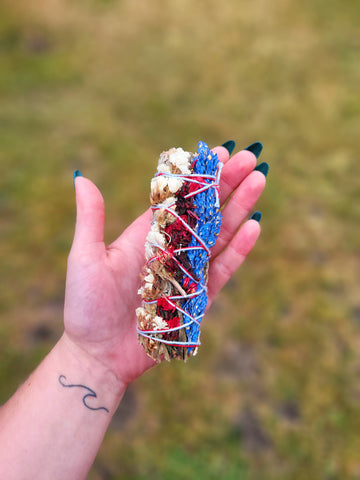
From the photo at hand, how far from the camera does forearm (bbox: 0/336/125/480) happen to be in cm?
190

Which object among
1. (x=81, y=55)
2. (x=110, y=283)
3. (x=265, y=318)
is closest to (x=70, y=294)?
(x=110, y=283)

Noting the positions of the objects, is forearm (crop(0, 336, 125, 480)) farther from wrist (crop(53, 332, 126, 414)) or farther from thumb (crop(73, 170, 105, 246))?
thumb (crop(73, 170, 105, 246))

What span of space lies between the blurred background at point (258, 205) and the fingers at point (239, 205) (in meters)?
1.07

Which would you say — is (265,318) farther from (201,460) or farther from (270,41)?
(270,41)

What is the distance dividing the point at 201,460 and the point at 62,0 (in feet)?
23.2

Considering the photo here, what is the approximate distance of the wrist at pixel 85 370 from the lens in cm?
210

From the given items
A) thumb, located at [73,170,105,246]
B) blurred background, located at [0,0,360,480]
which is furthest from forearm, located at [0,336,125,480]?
blurred background, located at [0,0,360,480]

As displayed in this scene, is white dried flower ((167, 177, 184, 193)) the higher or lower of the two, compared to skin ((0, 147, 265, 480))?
higher

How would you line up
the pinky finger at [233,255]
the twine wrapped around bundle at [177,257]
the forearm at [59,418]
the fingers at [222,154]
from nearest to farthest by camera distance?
the forearm at [59,418] < the twine wrapped around bundle at [177,257] < the pinky finger at [233,255] < the fingers at [222,154]

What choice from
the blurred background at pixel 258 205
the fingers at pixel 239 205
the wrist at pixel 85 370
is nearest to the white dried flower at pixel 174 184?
the fingers at pixel 239 205

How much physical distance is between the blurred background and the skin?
843 mm

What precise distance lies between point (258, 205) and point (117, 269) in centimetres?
226

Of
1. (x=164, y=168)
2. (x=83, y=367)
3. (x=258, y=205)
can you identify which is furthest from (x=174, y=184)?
(x=258, y=205)

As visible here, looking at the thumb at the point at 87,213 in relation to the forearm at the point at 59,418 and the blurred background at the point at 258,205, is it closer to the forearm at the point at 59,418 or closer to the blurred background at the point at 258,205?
the forearm at the point at 59,418
